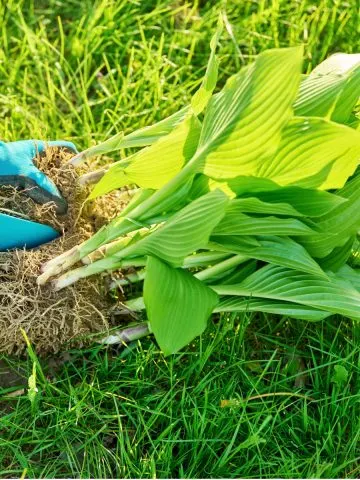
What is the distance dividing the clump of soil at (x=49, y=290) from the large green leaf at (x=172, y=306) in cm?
23

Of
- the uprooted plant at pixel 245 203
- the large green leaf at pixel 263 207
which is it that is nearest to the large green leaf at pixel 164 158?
the uprooted plant at pixel 245 203

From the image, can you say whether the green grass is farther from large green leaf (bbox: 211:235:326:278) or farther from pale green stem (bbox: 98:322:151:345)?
large green leaf (bbox: 211:235:326:278)

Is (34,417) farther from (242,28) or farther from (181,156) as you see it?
(242,28)

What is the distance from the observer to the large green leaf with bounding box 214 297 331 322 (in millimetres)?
1517

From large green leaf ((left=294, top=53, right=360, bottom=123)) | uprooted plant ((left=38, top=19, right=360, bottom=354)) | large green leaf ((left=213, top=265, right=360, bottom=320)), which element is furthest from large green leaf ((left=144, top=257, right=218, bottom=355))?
large green leaf ((left=294, top=53, right=360, bottom=123))

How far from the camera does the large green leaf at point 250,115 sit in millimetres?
1192

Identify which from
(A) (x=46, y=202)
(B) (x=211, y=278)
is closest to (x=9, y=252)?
(A) (x=46, y=202)

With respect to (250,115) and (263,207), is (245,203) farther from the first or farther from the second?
(250,115)

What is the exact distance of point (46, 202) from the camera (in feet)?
5.22

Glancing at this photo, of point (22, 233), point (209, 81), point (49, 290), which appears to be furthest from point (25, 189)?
point (209, 81)

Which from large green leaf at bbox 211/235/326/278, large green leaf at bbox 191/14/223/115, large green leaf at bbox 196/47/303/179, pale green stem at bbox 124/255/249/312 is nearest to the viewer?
large green leaf at bbox 196/47/303/179

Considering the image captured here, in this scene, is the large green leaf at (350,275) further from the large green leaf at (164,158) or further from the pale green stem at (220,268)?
the large green leaf at (164,158)

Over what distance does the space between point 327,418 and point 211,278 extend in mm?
349

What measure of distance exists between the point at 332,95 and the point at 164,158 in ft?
0.97
